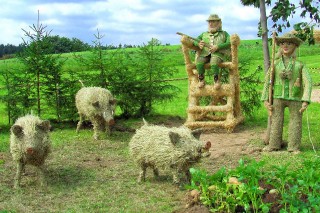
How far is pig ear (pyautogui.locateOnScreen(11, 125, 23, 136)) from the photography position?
22.1 feet

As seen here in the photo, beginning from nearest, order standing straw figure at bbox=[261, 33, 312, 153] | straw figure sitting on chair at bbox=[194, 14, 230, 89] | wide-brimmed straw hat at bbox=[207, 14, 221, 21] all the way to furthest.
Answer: standing straw figure at bbox=[261, 33, 312, 153] < straw figure sitting on chair at bbox=[194, 14, 230, 89] < wide-brimmed straw hat at bbox=[207, 14, 221, 21]

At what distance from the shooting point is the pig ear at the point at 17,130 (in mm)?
6742

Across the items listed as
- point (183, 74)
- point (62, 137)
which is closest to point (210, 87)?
point (62, 137)

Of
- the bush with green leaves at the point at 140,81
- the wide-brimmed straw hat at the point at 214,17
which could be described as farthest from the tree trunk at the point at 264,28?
the bush with green leaves at the point at 140,81

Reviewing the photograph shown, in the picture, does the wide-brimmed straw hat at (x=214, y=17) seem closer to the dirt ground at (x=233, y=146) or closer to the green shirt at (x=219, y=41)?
the green shirt at (x=219, y=41)

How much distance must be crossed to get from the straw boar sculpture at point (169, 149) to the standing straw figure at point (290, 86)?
2403 millimetres

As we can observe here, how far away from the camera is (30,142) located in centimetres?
666

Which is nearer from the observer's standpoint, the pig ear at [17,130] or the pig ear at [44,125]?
the pig ear at [17,130]

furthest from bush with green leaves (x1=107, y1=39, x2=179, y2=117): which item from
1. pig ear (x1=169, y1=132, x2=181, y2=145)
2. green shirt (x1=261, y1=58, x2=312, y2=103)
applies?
pig ear (x1=169, y1=132, x2=181, y2=145)

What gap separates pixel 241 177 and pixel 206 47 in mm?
5574

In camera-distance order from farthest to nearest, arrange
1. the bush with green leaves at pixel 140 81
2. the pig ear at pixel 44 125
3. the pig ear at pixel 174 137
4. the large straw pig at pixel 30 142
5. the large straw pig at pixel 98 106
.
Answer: the bush with green leaves at pixel 140 81 → the large straw pig at pixel 98 106 → the pig ear at pixel 44 125 → the large straw pig at pixel 30 142 → the pig ear at pixel 174 137

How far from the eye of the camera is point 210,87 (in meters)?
10.8

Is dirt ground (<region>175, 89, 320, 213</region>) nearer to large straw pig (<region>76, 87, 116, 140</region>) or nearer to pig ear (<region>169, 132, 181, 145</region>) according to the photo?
pig ear (<region>169, 132, 181, 145</region>)

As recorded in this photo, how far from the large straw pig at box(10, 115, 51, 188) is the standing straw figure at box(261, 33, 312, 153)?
3872mm
